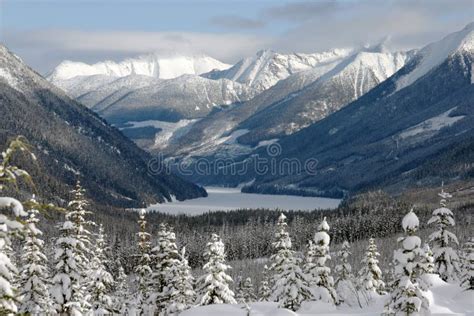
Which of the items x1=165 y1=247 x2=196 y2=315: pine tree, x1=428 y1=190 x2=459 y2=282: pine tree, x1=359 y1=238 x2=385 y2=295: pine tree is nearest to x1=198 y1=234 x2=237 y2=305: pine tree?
x1=165 y1=247 x2=196 y2=315: pine tree

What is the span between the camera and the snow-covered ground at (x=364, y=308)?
31.6 metres

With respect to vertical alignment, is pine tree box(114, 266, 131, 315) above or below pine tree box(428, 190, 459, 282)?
below

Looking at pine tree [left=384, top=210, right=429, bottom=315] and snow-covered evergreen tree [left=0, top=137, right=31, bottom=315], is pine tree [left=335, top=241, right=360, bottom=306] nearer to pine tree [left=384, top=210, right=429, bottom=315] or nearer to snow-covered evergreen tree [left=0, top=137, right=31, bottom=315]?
pine tree [left=384, top=210, right=429, bottom=315]

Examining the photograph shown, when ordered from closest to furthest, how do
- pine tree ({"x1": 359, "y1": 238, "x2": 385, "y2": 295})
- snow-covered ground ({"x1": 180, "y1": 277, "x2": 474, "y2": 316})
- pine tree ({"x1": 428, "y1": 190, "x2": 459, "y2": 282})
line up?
snow-covered ground ({"x1": 180, "y1": 277, "x2": 474, "y2": 316})
pine tree ({"x1": 428, "y1": 190, "x2": 459, "y2": 282})
pine tree ({"x1": 359, "y1": 238, "x2": 385, "y2": 295})

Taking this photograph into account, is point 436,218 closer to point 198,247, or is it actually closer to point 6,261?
point 6,261

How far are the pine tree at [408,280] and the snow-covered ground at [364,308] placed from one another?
280cm

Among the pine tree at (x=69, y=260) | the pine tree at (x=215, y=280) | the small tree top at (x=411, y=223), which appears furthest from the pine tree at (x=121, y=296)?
the small tree top at (x=411, y=223)

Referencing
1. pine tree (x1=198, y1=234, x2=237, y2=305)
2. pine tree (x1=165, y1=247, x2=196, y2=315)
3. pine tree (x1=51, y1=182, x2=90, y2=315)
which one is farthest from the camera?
pine tree (x1=165, y1=247, x2=196, y2=315)

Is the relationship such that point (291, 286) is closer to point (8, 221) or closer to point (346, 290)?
point (346, 290)

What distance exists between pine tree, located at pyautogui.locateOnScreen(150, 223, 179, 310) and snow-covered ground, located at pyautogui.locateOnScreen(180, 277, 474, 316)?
13789mm

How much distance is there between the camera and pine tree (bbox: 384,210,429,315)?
28.1m

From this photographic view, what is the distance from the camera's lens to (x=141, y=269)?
159 feet

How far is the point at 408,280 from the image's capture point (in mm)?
28172

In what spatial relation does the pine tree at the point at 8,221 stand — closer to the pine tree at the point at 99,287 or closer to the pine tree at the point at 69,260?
the pine tree at the point at 69,260
